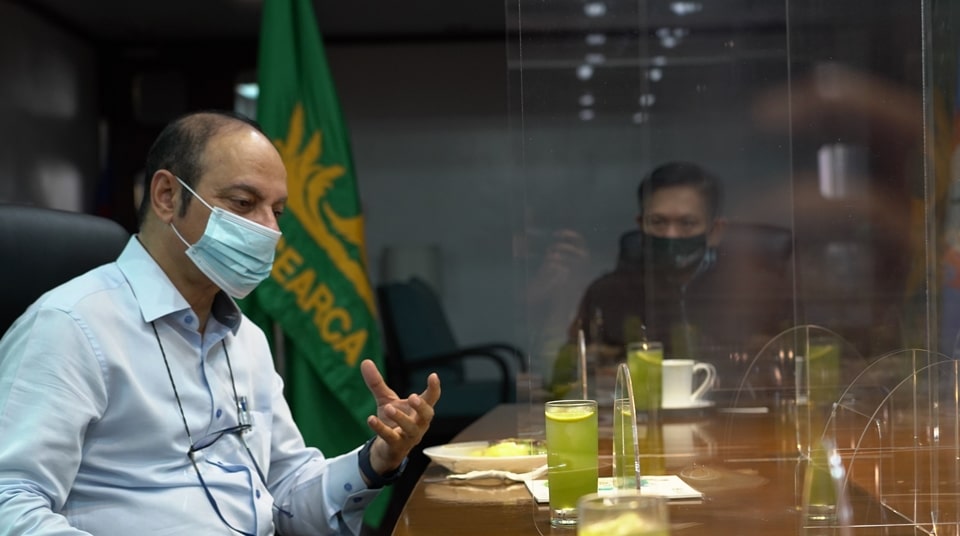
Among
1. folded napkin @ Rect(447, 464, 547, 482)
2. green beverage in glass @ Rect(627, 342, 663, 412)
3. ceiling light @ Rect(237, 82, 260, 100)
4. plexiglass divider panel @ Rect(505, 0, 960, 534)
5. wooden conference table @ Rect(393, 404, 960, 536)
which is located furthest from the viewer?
ceiling light @ Rect(237, 82, 260, 100)

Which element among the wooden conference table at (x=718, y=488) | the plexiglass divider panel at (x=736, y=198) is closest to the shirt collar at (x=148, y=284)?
the wooden conference table at (x=718, y=488)

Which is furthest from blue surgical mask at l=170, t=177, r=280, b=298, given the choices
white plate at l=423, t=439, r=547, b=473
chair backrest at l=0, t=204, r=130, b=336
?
white plate at l=423, t=439, r=547, b=473

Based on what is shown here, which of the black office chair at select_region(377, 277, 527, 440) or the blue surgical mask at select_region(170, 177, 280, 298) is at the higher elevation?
the blue surgical mask at select_region(170, 177, 280, 298)

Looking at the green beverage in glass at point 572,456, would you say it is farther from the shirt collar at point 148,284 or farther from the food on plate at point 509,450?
the shirt collar at point 148,284

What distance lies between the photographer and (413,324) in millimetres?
4910

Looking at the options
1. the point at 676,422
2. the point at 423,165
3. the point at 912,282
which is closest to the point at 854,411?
the point at 912,282

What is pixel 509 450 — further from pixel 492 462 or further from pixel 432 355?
pixel 432 355

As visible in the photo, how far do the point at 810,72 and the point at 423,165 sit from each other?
4.67 meters

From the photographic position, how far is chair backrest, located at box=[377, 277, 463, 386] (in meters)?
4.66

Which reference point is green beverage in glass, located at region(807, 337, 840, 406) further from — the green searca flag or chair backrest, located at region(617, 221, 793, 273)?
the green searca flag

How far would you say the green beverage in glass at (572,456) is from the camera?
3.71 feet

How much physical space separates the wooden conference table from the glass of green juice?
318 mm

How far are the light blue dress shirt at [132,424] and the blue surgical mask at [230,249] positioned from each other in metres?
0.06

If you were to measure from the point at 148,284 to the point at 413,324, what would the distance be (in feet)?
11.4
